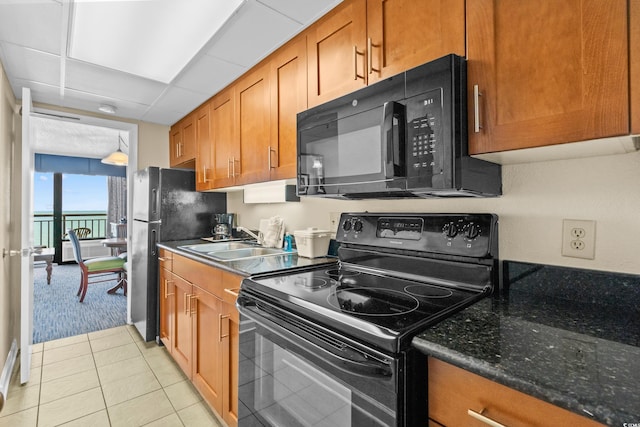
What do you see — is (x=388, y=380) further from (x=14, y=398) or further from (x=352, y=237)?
(x=14, y=398)

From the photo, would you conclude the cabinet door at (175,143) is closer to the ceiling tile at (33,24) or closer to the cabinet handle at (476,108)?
the ceiling tile at (33,24)

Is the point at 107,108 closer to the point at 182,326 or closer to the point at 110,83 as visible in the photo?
the point at 110,83

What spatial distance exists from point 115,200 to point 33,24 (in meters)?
6.88

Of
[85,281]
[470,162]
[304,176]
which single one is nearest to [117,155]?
[85,281]

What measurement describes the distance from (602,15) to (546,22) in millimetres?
117

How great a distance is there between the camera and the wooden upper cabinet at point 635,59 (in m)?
0.68

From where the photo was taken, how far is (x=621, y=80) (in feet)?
2.31

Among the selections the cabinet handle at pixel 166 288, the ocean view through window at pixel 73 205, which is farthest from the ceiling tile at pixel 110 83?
the ocean view through window at pixel 73 205

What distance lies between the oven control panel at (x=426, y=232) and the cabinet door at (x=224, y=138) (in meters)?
1.12

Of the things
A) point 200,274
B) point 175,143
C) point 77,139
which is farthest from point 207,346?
point 77,139

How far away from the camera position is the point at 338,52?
4.70 feet

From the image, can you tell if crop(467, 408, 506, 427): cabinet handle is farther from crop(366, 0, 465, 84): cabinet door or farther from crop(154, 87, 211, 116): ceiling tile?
crop(154, 87, 211, 116): ceiling tile

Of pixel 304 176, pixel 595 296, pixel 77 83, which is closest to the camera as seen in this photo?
pixel 595 296

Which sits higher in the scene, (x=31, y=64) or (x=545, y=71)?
(x=31, y=64)
